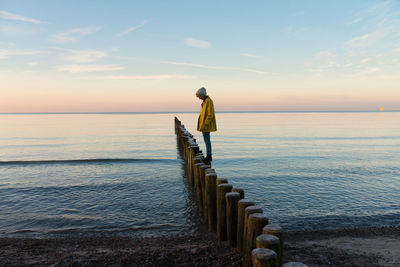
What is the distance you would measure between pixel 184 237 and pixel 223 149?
1476 cm

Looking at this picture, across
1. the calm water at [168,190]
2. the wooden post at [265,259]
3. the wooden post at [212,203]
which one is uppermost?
the wooden post at [265,259]

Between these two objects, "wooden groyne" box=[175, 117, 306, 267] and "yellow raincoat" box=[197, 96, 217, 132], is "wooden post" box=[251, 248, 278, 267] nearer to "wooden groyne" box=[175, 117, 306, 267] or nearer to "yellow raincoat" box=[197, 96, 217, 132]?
"wooden groyne" box=[175, 117, 306, 267]

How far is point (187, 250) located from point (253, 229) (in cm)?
170

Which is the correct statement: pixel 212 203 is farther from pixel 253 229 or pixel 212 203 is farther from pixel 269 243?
pixel 269 243

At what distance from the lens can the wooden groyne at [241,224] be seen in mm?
3014

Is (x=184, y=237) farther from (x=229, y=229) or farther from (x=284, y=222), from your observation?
(x=284, y=222)

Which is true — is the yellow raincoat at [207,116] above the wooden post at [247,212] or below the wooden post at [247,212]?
above

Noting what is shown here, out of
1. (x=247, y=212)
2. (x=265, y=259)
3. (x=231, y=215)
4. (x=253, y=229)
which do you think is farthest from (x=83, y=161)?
(x=265, y=259)

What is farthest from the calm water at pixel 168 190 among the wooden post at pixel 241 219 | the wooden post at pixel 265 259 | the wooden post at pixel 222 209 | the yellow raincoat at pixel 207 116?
the wooden post at pixel 265 259

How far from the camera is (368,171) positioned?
12789 millimetres

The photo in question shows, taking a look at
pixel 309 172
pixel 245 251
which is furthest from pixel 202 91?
pixel 309 172

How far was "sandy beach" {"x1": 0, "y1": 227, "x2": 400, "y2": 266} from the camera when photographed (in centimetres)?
450

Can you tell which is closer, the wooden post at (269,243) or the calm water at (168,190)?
the wooden post at (269,243)

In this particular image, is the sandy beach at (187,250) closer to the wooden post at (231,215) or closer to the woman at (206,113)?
the wooden post at (231,215)
